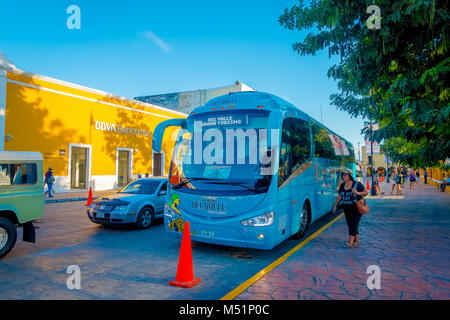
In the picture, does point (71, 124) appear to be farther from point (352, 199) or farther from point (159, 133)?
point (352, 199)

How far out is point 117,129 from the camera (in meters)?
25.6

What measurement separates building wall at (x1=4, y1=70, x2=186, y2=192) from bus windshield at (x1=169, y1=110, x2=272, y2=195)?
16445mm

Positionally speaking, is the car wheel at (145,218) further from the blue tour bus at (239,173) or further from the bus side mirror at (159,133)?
the bus side mirror at (159,133)

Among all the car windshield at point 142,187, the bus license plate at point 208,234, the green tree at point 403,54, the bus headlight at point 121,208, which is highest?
the green tree at point 403,54

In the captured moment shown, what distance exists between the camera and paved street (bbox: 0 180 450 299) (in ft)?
14.5

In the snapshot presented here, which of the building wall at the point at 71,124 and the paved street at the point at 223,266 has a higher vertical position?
the building wall at the point at 71,124

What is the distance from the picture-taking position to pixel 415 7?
5727mm

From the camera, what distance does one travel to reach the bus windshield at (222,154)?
234 inches

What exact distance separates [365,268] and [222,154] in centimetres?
342

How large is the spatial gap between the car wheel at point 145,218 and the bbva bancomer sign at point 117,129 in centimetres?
1677

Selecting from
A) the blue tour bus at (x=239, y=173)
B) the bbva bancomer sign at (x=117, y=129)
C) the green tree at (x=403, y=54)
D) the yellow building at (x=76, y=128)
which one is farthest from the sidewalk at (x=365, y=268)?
the bbva bancomer sign at (x=117, y=129)

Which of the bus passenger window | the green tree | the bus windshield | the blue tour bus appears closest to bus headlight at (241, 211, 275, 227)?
the blue tour bus
